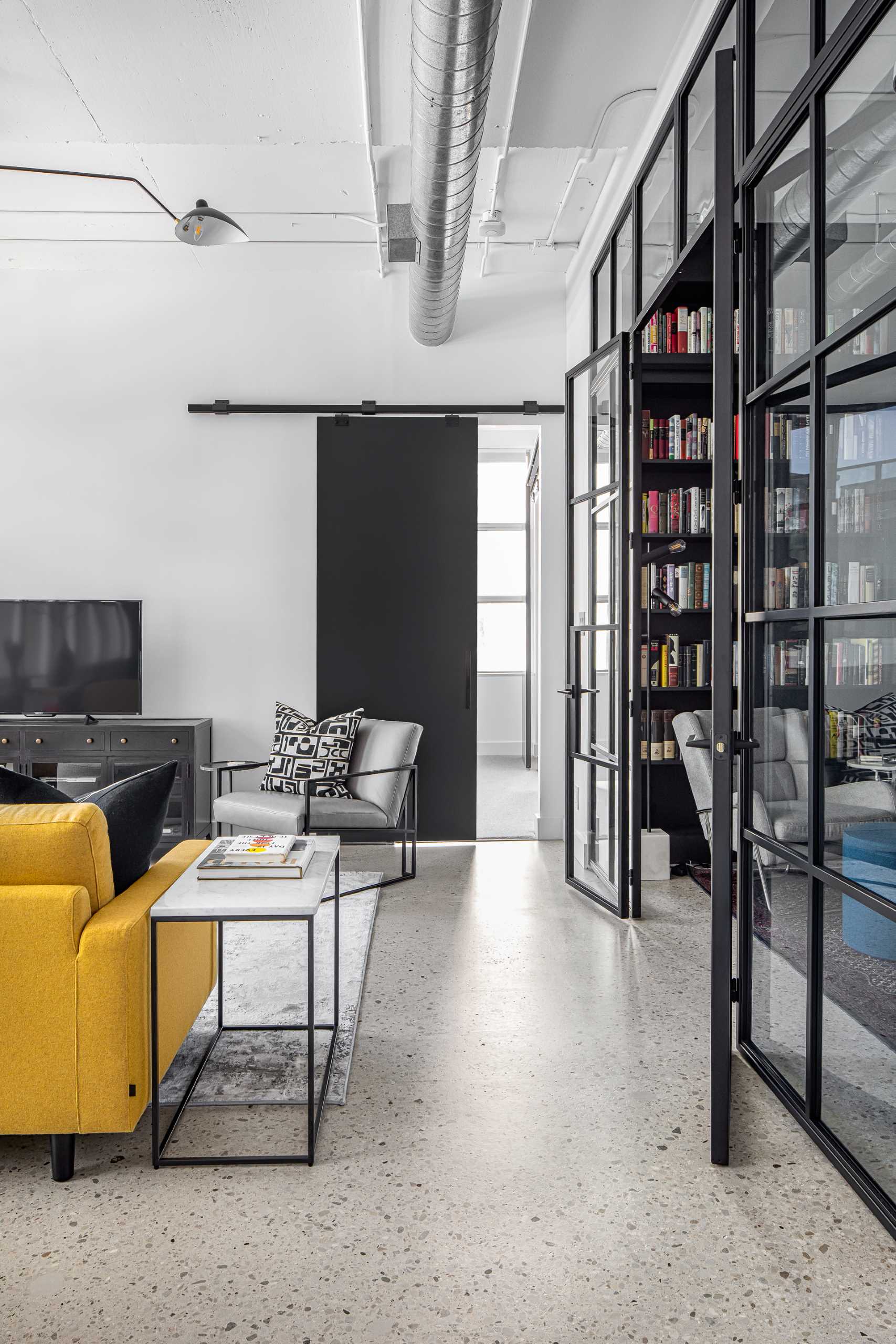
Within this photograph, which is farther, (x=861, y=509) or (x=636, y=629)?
(x=636, y=629)

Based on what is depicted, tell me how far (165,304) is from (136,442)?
0.83m

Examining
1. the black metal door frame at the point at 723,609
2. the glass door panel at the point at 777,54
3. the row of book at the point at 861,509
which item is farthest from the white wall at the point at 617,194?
the row of book at the point at 861,509

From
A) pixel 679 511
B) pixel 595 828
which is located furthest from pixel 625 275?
pixel 595 828

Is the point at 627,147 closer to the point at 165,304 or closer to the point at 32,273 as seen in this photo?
the point at 165,304

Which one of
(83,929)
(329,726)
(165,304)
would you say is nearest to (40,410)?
(165,304)

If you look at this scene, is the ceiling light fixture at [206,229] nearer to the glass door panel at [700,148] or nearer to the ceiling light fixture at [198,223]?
the ceiling light fixture at [198,223]

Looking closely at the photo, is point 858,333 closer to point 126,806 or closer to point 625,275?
point 126,806

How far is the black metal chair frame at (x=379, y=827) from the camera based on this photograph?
4.05 m

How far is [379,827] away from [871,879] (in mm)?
2778

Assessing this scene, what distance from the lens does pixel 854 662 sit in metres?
1.79

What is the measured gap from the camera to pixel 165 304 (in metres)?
5.05

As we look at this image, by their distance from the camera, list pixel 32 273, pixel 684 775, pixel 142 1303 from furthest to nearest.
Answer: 1. pixel 32 273
2. pixel 684 775
3. pixel 142 1303

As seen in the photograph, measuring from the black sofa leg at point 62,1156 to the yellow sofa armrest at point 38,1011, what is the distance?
0.04 metres

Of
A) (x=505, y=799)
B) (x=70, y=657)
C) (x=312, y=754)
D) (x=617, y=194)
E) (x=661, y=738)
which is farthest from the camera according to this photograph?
(x=505, y=799)
